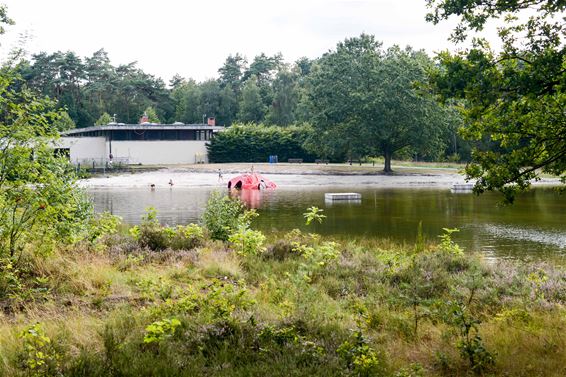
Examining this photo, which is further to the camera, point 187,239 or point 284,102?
point 284,102

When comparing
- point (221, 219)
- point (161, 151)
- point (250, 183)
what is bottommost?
point (250, 183)

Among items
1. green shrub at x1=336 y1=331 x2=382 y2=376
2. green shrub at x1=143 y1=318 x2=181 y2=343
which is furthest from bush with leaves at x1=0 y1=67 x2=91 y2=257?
green shrub at x1=336 y1=331 x2=382 y2=376

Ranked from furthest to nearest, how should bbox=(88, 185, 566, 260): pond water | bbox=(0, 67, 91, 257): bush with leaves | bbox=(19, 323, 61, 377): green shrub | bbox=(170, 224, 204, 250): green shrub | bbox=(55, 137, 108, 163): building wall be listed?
bbox=(55, 137, 108, 163): building wall < bbox=(88, 185, 566, 260): pond water < bbox=(170, 224, 204, 250): green shrub < bbox=(0, 67, 91, 257): bush with leaves < bbox=(19, 323, 61, 377): green shrub

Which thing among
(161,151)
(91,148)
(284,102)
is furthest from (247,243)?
(284,102)

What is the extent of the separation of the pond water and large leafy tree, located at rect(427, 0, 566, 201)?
825cm

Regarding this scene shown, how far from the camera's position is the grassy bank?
17.8 ft

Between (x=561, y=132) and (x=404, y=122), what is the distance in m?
53.0

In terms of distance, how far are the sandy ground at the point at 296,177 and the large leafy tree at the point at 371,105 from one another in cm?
289

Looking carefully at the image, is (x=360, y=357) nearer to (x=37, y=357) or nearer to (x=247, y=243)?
(x=37, y=357)

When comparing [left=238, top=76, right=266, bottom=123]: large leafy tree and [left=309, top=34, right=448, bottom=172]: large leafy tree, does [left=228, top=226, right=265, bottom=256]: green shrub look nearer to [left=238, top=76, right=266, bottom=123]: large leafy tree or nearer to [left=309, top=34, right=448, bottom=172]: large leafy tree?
[left=309, top=34, right=448, bottom=172]: large leafy tree

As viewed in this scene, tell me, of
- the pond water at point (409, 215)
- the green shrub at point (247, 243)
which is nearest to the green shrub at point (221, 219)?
the green shrub at point (247, 243)

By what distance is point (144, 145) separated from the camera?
78500 millimetres

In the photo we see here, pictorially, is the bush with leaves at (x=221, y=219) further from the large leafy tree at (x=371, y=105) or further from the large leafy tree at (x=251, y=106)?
the large leafy tree at (x=251, y=106)

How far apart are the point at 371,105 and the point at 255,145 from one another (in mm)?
24506
